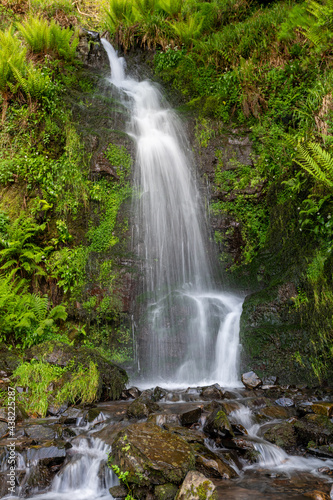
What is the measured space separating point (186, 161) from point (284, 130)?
8.50 feet

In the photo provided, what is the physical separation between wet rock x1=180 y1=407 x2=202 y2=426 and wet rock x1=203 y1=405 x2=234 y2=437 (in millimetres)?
200

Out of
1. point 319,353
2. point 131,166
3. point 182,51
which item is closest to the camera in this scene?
point 319,353

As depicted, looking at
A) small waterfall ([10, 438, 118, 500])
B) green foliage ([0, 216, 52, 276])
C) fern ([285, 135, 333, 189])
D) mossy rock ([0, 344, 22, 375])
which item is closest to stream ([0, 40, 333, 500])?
small waterfall ([10, 438, 118, 500])

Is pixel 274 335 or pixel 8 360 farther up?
pixel 274 335

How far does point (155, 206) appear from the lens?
854cm

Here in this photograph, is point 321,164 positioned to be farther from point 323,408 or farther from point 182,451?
point 182,451

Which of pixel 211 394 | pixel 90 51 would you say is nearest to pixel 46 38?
pixel 90 51

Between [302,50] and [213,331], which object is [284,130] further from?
[213,331]

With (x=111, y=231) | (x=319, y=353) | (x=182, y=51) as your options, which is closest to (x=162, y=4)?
(x=182, y=51)

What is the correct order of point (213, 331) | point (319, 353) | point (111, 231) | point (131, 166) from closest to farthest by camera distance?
1. point (319, 353)
2. point (213, 331)
3. point (111, 231)
4. point (131, 166)

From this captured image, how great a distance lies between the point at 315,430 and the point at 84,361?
12.0ft

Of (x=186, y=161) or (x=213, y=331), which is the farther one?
(x=186, y=161)

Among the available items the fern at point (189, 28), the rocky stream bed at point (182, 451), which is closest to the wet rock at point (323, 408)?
the rocky stream bed at point (182, 451)

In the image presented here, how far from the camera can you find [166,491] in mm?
2834
